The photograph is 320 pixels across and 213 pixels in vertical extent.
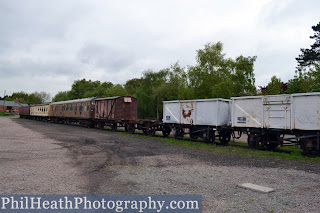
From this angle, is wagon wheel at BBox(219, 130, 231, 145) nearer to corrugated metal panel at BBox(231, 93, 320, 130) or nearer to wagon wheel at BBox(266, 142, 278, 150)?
corrugated metal panel at BBox(231, 93, 320, 130)

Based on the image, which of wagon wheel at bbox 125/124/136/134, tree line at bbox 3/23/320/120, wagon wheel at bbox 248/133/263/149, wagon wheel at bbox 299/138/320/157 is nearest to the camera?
wagon wheel at bbox 299/138/320/157

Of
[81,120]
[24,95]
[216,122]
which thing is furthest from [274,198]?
[24,95]

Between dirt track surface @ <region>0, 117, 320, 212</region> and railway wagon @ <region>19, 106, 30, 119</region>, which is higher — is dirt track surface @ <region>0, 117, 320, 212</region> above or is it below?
below

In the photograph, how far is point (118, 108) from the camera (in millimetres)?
24391

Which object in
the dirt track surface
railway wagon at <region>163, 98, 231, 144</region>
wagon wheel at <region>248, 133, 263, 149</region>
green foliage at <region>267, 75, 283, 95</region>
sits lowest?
the dirt track surface

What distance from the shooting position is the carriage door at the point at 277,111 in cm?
1206

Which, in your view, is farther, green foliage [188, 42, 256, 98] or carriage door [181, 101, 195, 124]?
green foliage [188, 42, 256, 98]

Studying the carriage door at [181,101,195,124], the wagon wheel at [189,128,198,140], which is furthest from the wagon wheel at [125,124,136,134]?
the wagon wheel at [189,128,198,140]

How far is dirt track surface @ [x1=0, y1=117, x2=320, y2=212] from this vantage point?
5.34 m

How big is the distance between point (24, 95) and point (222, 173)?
16871 cm

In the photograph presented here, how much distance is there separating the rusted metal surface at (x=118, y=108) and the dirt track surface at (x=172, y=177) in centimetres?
1372

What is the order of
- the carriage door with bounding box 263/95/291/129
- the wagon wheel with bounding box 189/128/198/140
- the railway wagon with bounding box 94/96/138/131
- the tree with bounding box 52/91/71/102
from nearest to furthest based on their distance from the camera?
the carriage door with bounding box 263/95/291/129 < the wagon wheel with bounding box 189/128/198/140 < the railway wagon with bounding box 94/96/138/131 < the tree with bounding box 52/91/71/102

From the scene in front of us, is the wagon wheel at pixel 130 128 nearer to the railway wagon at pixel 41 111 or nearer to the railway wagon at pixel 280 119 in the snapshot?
the railway wagon at pixel 280 119

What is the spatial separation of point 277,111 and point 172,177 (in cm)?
827
